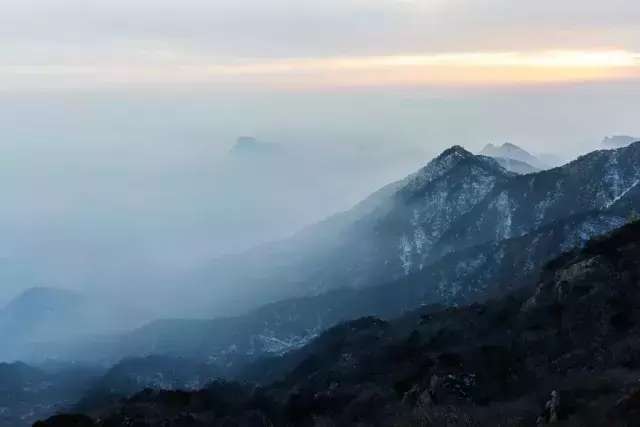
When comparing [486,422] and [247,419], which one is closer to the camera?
[486,422]

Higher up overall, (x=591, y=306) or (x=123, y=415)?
(x=591, y=306)

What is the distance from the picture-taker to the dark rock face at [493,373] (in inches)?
2697

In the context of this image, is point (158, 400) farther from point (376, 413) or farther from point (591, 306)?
point (591, 306)

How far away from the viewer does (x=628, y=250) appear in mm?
111438

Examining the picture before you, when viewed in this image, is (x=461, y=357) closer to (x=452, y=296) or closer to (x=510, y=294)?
(x=510, y=294)

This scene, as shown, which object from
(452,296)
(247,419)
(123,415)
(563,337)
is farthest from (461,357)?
(452,296)

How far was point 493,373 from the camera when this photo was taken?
88875 millimetres

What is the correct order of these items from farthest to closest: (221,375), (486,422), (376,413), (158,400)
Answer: (221,375) < (158,400) < (376,413) < (486,422)

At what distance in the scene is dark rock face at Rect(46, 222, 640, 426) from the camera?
225 feet

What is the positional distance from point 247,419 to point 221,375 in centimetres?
9689

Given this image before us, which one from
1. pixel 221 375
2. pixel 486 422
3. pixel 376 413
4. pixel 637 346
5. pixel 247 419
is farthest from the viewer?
pixel 221 375

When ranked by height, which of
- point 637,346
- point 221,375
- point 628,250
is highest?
point 628,250

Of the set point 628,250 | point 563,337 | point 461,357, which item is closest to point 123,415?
point 461,357

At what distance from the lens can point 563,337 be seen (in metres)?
95.6
